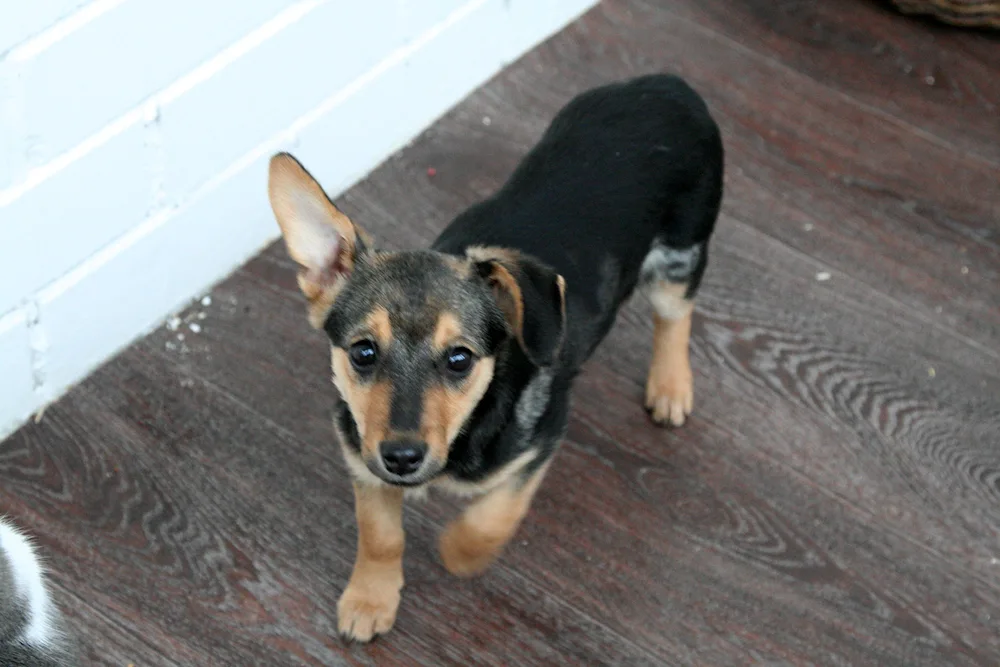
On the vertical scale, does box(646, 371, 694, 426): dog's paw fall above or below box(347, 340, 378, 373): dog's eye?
below

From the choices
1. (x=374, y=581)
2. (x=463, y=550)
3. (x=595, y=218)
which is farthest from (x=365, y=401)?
(x=595, y=218)

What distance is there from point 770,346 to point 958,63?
4.71 ft

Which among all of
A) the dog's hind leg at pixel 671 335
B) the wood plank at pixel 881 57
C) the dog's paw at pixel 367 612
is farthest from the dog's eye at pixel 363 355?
the wood plank at pixel 881 57

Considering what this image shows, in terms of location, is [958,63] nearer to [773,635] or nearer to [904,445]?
[904,445]

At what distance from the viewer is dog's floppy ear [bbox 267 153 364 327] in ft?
6.52

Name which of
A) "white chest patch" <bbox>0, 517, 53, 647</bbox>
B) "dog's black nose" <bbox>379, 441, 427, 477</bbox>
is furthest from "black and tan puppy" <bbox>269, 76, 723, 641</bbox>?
"white chest patch" <bbox>0, 517, 53, 647</bbox>

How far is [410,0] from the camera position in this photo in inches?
126

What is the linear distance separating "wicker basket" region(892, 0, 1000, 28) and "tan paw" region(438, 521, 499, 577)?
8.33 ft

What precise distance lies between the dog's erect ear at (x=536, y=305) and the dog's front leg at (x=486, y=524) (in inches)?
13.1

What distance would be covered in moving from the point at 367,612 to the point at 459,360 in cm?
62

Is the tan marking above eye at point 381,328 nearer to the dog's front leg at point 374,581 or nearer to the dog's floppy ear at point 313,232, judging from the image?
the dog's floppy ear at point 313,232

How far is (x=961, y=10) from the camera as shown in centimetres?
388

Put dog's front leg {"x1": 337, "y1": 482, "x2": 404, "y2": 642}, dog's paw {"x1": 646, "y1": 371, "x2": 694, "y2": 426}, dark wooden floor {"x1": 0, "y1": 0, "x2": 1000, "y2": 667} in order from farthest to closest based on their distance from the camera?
dog's paw {"x1": 646, "y1": 371, "x2": 694, "y2": 426}
dark wooden floor {"x1": 0, "y1": 0, "x2": 1000, "y2": 667}
dog's front leg {"x1": 337, "y1": 482, "x2": 404, "y2": 642}

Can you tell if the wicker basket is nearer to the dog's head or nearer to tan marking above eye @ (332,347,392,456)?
the dog's head
